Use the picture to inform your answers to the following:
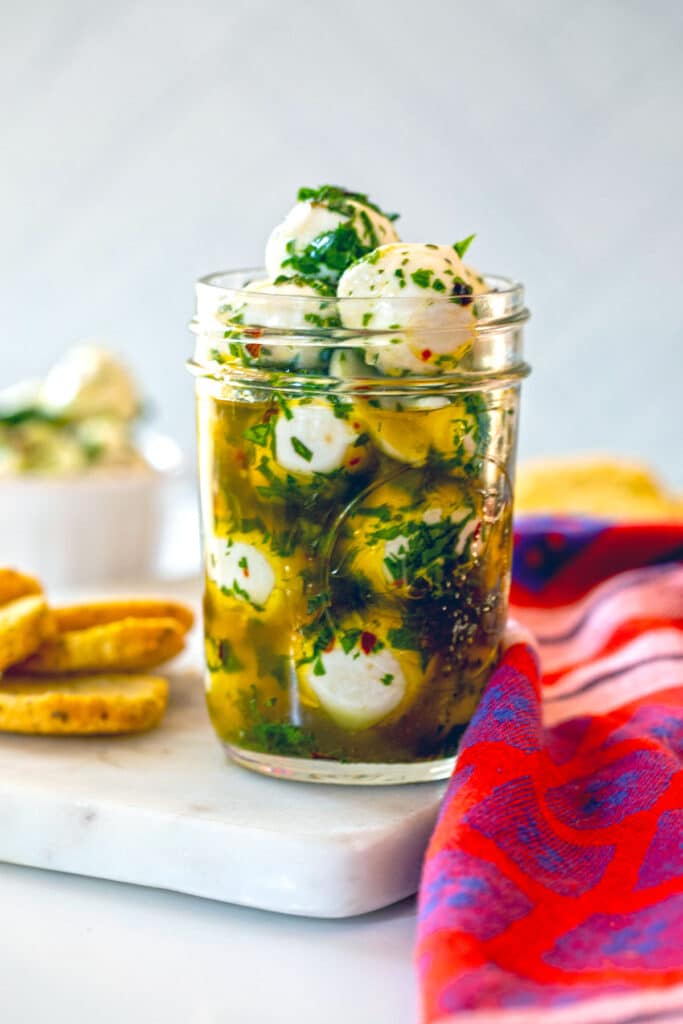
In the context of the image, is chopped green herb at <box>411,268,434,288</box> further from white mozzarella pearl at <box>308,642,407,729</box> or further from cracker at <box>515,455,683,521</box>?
cracker at <box>515,455,683,521</box>

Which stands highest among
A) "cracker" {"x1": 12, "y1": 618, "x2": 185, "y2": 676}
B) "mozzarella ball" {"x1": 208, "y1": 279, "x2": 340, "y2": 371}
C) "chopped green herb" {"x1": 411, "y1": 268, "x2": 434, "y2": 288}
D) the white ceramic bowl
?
"chopped green herb" {"x1": 411, "y1": 268, "x2": 434, "y2": 288}

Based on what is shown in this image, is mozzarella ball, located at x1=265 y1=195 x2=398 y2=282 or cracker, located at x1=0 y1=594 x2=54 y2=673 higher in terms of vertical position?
mozzarella ball, located at x1=265 y1=195 x2=398 y2=282

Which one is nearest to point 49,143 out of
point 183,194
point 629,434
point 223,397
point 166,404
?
point 183,194

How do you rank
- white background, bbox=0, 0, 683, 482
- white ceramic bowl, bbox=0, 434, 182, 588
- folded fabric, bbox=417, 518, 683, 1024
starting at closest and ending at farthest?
folded fabric, bbox=417, 518, 683, 1024 < white ceramic bowl, bbox=0, 434, 182, 588 < white background, bbox=0, 0, 683, 482

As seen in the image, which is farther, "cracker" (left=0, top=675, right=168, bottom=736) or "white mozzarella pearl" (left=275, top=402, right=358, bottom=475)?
"cracker" (left=0, top=675, right=168, bottom=736)

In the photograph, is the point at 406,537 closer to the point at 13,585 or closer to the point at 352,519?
the point at 352,519

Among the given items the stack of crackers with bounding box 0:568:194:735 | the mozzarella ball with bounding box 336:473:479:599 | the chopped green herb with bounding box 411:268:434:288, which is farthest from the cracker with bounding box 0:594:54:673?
the chopped green herb with bounding box 411:268:434:288

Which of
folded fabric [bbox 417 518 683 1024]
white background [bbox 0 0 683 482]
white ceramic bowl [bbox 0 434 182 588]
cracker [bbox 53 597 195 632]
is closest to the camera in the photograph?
folded fabric [bbox 417 518 683 1024]

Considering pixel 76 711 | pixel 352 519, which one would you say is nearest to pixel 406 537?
pixel 352 519
